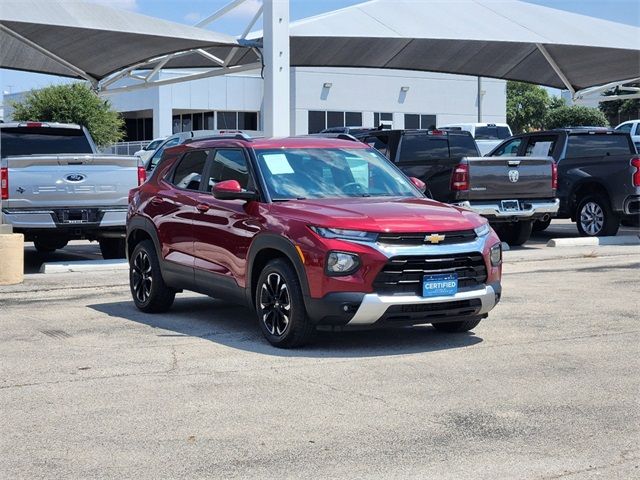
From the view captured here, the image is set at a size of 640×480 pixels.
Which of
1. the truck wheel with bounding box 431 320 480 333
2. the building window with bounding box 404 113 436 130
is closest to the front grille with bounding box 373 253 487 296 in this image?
the truck wheel with bounding box 431 320 480 333

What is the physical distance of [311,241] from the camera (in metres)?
8.16

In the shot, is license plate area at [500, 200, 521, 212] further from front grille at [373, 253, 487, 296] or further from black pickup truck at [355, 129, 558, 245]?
front grille at [373, 253, 487, 296]

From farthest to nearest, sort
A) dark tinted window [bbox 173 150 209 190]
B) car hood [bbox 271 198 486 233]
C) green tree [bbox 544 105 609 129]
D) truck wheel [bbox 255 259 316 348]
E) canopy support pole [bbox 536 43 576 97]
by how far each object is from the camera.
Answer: green tree [bbox 544 105 609 129] < canopy support pole [bbox 536 43 576 97] < dark tinted window [bbox 173 150 209 190] < truck wheel [bbox 255 259 316 348] < car hood [bbox 271 198 486 233]

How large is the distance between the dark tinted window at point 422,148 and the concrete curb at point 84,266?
202 inches

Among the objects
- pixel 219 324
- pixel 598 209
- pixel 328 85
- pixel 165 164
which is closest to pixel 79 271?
pixel 165 164

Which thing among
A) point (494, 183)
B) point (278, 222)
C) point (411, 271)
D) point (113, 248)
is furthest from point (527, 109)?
point (411, 271)

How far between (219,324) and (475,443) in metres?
4.58

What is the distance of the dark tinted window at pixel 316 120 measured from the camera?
→ 189ft

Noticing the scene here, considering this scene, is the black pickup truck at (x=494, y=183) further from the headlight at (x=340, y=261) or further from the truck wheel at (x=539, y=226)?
the headlight at (x=340, y=261)

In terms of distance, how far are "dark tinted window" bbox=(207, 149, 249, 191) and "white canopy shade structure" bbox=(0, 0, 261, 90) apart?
34.3ft

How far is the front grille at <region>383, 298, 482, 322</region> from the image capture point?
812 centimetres

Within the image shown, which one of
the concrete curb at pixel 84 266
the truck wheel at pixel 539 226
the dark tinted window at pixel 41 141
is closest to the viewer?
the concrete curb at pixel 84 266

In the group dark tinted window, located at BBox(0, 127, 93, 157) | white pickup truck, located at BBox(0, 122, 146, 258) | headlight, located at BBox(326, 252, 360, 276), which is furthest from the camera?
dark tinted window, located at BBox(0, 127, 93, 157)

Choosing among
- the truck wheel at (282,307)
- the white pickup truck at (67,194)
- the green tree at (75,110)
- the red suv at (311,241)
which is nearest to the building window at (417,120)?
the green tree at (75,110)
